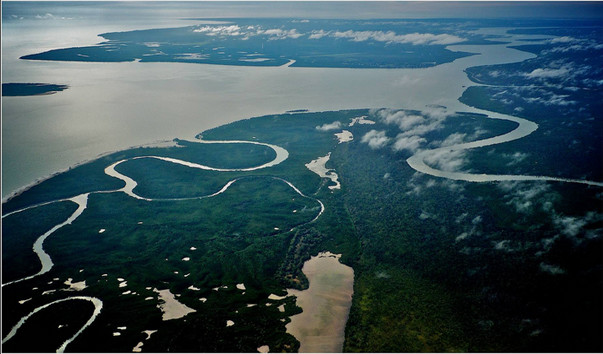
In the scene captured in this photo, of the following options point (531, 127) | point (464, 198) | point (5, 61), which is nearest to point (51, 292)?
point (464, 198)

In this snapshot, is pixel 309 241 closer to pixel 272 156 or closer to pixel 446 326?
pixel 446 326

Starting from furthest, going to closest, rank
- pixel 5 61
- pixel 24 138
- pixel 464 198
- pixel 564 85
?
1. pixel 5 61
2. pixel 564 85
3. pixel 24 138
4. pixel 464 198

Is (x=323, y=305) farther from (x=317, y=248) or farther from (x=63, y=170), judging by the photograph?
(x=63, y=170)

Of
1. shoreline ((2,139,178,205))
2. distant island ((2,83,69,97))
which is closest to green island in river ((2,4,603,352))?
shoreline ((2,139,178,205))

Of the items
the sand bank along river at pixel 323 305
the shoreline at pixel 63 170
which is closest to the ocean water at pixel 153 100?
the shoreline at pixel 63 170

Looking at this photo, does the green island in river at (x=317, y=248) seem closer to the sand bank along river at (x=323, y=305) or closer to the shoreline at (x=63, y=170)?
the sand bank along river at (x=323, y=305)
